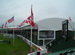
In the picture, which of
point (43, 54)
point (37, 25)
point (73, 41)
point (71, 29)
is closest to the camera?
point (43, 54)

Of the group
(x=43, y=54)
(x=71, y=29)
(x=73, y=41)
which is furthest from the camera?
(x=71, y=29)

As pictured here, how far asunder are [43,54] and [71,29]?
4340mm

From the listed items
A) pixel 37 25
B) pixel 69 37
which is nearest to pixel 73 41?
pixel 69 37

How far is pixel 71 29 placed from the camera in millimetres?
14727

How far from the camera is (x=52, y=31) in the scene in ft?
88.9

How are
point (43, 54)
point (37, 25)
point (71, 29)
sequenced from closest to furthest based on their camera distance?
1. point (43, 54)
2. point (71, 29)
3. point (37, 25)

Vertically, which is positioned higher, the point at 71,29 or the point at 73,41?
the point at 71,29

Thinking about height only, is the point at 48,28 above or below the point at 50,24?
below

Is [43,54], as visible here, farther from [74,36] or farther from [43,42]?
[43,42]

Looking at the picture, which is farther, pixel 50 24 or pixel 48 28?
pixel 50 24

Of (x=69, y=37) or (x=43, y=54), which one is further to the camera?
(x=69, y=37)

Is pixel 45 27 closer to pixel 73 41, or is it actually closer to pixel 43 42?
pixel 43 42

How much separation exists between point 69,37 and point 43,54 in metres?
2.86

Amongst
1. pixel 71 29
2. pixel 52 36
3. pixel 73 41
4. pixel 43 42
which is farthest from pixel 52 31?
pixel 73 41
